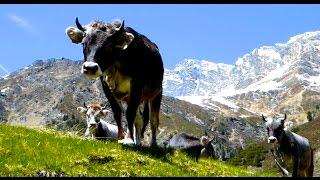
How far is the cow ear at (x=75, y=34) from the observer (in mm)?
18438

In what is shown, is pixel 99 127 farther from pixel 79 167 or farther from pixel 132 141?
pixel 79 167

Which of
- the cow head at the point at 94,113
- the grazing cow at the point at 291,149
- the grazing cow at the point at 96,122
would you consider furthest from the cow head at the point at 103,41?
the cow head at the point at 94,113

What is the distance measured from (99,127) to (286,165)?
1735cm

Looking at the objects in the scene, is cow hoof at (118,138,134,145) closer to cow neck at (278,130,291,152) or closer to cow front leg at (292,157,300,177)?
cow front leg at (292,157,300,177)

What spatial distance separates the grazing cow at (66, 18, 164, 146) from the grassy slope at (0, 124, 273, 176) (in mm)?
1635

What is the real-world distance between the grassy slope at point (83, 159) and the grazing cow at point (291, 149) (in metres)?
6.41

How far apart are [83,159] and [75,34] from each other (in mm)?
4548

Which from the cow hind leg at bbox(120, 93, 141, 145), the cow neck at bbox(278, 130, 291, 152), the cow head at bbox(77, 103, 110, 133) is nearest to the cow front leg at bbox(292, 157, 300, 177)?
the cow neck at bbox(278, 130, 291, 152)

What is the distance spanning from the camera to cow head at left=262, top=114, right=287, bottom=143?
25594mm

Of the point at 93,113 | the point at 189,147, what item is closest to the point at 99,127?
the point at 93,113

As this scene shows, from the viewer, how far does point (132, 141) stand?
19391 mm

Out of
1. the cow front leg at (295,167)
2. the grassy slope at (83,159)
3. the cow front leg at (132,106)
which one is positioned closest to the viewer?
the grassy slope at (83,159)

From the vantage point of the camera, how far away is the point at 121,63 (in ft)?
59.9

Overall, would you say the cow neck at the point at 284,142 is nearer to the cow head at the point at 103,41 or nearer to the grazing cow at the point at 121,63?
the grazing cow at the point at 121,63
